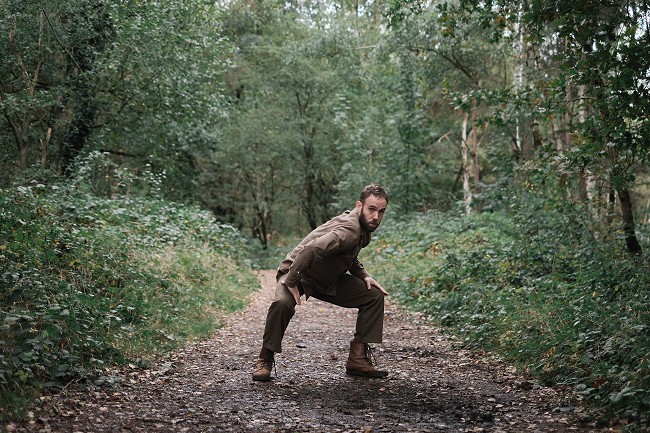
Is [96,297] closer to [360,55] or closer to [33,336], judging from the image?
[33,336]

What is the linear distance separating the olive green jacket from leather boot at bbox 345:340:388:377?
1.97 ft

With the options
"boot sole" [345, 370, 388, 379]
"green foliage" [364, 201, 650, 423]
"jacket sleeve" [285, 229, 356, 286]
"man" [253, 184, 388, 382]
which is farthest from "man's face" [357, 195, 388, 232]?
"green foliage" [364, 201, 650, 423]

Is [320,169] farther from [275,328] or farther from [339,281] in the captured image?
[275,328]

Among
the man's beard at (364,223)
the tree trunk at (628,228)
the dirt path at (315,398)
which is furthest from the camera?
the tree trunk at (628,228)

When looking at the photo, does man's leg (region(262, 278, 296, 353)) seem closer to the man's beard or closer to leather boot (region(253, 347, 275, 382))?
leather boot (region(253, 347, 275, 382))

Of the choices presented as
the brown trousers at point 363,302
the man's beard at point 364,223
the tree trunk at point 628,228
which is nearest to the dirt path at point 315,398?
the brown trousers at point 363,302

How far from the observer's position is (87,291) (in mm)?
7004

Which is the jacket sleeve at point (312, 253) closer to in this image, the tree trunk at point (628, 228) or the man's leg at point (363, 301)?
the man's leg at point (363, 301)

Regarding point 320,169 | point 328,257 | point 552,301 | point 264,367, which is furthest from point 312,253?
point 320,169

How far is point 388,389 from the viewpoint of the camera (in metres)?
5.70

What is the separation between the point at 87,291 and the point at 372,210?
11.3 ft

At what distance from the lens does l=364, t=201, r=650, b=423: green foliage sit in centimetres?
500

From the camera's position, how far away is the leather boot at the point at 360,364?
6.19 metres

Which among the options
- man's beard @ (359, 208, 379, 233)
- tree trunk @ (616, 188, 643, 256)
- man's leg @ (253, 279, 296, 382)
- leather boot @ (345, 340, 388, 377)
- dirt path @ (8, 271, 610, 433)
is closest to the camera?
dirt path @ (8, 271, 610, 433)
